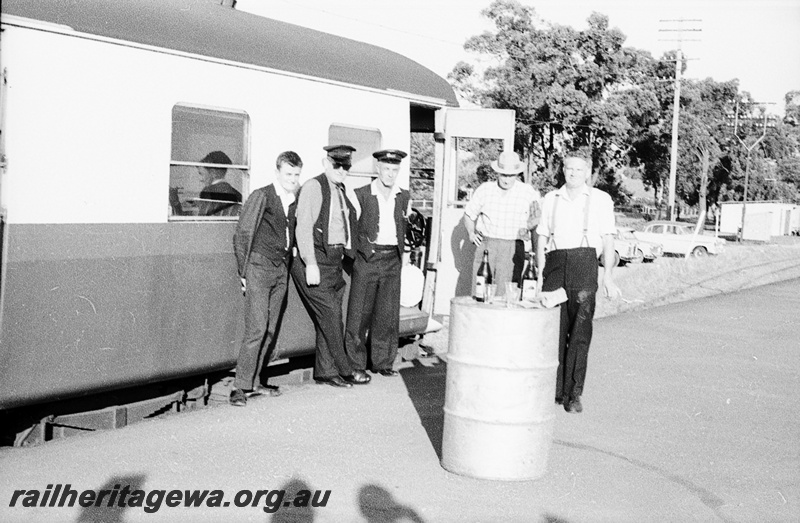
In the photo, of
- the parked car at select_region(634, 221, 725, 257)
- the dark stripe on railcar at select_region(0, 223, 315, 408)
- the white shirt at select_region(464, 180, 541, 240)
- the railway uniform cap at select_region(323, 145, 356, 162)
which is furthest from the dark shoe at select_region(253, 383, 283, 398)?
the parked car at select_region(634, 221, 725, 257)

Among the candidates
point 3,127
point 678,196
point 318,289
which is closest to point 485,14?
point 318,289

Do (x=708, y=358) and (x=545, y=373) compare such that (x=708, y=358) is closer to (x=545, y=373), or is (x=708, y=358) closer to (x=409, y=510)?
(x=545, y=373)

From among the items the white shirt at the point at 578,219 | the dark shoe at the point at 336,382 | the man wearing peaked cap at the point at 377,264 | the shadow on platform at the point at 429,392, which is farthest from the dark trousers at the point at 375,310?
the white shirt at the point at 578,219

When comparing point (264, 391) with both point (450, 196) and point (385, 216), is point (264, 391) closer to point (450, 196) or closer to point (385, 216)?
point (385, 216)

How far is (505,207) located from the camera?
33.3 feet

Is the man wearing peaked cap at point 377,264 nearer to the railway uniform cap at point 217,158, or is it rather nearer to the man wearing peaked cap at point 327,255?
the man wearing peaked cap at point 327,255

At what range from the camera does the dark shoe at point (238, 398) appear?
322 inches

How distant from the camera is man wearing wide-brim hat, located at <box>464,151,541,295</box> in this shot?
397 inches

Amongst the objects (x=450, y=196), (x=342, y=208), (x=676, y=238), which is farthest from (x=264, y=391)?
(x=676, y=238)

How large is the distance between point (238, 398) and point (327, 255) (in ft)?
5.08

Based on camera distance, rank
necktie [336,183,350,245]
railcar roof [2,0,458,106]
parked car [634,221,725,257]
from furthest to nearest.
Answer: parked car [634,221,725,257] < necktie [336,183,350,245] < railcar roof [2,0,458,106]

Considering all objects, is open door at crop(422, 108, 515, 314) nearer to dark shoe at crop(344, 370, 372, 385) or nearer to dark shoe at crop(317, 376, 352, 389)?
dark shoe at crop(344, 370, 372, 385)

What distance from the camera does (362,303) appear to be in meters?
9.41

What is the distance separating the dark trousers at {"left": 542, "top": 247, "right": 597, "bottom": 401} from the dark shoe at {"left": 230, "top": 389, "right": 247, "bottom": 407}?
2614 millimetres
